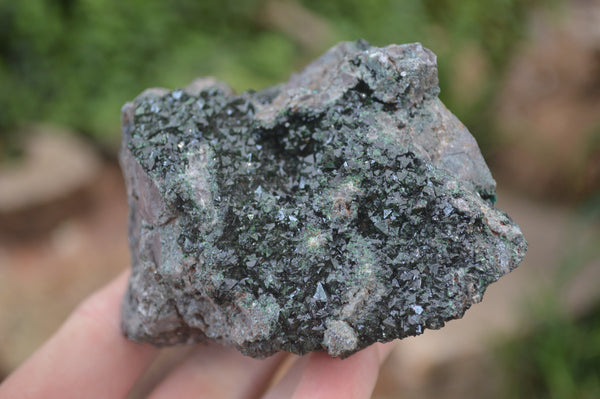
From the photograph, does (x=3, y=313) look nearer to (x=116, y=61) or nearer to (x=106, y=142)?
(x=106, y=142)

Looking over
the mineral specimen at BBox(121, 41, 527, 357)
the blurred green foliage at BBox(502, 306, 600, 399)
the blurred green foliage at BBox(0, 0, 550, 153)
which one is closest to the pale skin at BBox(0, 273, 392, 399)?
the mineral specimen at BBox(121, 41, 527, 357)

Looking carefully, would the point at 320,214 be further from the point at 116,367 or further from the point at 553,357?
the point at 553,357

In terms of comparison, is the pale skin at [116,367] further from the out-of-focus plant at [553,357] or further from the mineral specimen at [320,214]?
the out-of-focus plant at [553,357]

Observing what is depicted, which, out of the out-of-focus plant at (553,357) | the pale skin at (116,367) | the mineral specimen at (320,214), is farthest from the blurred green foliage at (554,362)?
the mineral specimen at (320,214)

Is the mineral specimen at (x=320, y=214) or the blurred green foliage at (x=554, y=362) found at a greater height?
the mineral specimen at (x=320, y=214)

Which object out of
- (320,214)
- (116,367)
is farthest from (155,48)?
(320,214)

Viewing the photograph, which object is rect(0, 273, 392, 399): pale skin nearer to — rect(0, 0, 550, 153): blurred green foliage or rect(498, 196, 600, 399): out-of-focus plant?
rect(498, 196, 600, 399): out-of-focus plant
